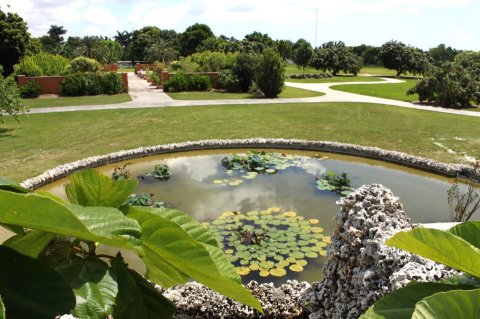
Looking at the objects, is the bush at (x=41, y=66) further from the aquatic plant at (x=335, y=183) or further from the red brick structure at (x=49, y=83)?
the aquatic plant at (x=335, y=183)

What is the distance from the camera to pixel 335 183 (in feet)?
29.8

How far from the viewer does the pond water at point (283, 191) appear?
6.96m

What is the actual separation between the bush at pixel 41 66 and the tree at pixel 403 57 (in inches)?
1458

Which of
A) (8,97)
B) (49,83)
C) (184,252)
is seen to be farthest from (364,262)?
(49,83)

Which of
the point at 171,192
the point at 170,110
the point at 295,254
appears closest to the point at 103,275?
the point at 295,254

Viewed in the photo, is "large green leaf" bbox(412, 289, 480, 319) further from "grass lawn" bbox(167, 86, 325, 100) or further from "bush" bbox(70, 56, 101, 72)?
"bush" bbox(70, 56, 101, 72)

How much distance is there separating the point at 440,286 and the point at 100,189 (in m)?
0.79

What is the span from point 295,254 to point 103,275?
570cm

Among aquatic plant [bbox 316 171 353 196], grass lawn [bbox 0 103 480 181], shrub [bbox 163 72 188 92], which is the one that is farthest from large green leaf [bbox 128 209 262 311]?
shrub [bbox 163 72 188 92]

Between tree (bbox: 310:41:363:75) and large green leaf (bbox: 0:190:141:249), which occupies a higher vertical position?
tree (bbox: 310:41:363:75)

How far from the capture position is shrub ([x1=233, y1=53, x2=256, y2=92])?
975 inches

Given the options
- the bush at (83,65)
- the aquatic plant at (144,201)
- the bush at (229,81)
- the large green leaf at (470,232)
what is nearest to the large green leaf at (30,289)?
the large green leaf at (470,232)

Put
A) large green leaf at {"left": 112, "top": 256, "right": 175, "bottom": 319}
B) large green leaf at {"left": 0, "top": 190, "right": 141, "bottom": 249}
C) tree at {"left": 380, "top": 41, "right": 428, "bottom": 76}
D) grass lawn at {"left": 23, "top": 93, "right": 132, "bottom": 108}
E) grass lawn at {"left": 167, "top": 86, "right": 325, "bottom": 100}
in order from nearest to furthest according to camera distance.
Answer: large green leaf at {"left": 0, "top": 190, "right": 141, "bottom": 249} → large green leaf at {"left": 112, "top": 256, "right": 175, "bottom": 319} → grass lawn at {"left": 23, "top": 93, "right": 132, "bottom": 108} → grass lawn at {"left": 167, "top": 86, "right": 325, "bottom": 100} → tree at {"left": 380, "top": 41, "right": 428, "bottom": 76}

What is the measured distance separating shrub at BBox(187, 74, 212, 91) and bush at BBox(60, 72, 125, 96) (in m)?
4.23
